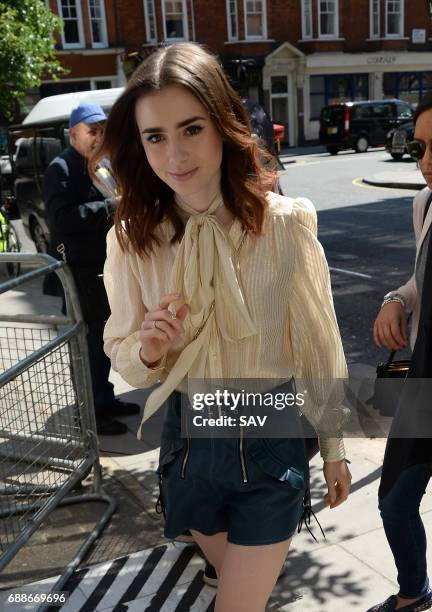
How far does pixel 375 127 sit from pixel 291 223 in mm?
26939

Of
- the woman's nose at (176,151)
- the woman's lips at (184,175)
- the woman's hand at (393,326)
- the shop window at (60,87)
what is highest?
the shop window at (60,87)

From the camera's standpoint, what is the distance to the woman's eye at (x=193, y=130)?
72.0 inches

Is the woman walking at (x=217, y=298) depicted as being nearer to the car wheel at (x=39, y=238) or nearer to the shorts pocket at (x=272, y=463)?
the shorts pocket at (x=272, y=463)

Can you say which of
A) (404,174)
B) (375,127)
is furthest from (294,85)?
(404,174)

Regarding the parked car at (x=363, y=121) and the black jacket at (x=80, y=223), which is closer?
the black jacket at (x=80, y=223)

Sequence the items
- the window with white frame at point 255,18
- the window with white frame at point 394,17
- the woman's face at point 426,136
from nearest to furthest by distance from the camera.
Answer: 1. the woman's face at point 426,136
2. the window with white frame at point 255,18
3. the window with white frame at point 394,17

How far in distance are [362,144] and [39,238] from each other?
19.3 meters

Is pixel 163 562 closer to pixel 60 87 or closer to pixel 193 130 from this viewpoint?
pixel 193 130

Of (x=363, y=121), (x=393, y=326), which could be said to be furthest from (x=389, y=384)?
(x=363, y=121)

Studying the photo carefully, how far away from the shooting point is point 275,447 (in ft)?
6.20

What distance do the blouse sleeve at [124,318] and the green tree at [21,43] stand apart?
1458 cm

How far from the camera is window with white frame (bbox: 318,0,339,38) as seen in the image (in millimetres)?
34406

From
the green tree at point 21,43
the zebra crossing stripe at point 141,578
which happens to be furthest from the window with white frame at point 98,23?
the zebra crossing stripe at point 141,578

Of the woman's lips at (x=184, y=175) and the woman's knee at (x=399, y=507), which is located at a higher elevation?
the woman's lips at (x=184, y=175)
